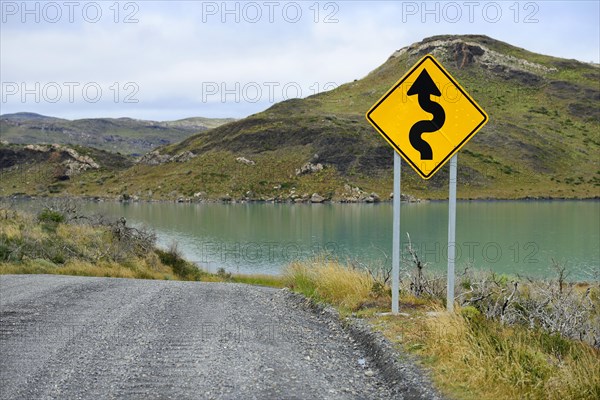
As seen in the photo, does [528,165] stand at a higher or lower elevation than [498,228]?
higher

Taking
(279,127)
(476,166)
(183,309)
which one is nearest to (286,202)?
(279,127)

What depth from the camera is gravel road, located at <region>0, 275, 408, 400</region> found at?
15.3 ft

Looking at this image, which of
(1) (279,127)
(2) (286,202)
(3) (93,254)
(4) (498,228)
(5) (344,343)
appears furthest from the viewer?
(1) (279,127)

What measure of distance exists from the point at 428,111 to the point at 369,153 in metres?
81.8

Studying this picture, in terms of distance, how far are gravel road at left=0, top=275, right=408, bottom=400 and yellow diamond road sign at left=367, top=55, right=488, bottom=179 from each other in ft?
8.17

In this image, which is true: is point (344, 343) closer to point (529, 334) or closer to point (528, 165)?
point (529, 334)

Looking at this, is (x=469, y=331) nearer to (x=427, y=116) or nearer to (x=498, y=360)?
(x=498, y=360)

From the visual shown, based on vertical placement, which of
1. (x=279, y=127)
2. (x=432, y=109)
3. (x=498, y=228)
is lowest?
(x=498, y=228)

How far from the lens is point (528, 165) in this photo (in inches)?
3477

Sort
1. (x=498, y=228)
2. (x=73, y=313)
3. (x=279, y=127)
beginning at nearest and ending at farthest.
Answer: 1. (x=73, y=313)
2. (x=498, y=228)
3. (x=279, y=127)

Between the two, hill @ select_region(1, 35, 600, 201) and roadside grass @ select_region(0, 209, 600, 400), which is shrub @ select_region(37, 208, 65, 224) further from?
hill @ select_region(1, 35, 600, 201)

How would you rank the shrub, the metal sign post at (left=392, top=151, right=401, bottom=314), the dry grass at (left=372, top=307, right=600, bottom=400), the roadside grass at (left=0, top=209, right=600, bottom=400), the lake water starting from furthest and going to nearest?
the lake water
the shrub
the metal sign post at (left=392, top=151, right=401, bottom=314)
the roadside grass at (left=0, top=209, right=600, bottom=400)
the dry grass at (left=372, top=307, right=600, bottom=400)

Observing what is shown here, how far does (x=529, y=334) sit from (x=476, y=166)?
278ft

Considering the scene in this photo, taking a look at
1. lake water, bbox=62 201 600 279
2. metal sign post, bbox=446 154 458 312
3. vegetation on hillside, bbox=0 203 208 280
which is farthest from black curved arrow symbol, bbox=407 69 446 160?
vegetation on hillside, bbox=0 203 208 280
